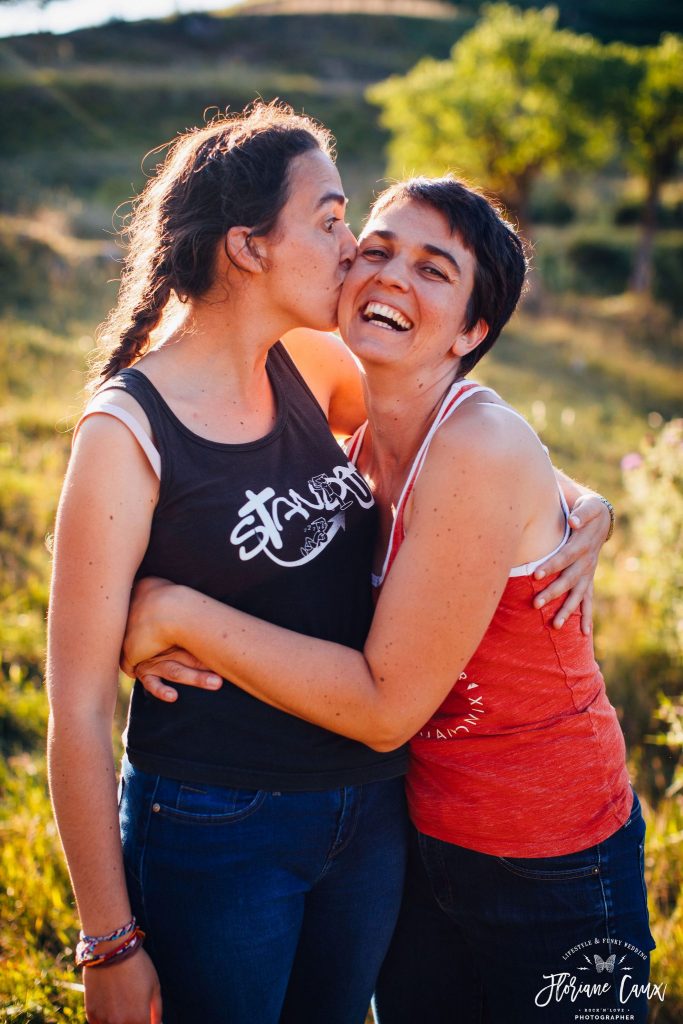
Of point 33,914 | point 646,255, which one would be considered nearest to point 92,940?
point 33,914

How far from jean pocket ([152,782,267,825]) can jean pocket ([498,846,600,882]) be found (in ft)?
2.06

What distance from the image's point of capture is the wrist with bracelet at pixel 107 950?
1780mm

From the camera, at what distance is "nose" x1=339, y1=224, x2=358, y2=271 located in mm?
2281

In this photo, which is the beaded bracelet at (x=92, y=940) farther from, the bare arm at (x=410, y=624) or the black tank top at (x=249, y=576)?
the bare arm at (x=410, y=624)

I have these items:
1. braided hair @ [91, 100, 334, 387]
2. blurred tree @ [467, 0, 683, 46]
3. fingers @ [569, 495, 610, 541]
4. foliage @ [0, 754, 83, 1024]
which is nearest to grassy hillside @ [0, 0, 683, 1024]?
foliage @ [0, 754, 83, 1024]

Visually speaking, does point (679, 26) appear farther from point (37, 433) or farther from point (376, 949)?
point (376, 949)

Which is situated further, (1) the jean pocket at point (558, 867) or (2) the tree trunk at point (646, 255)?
(2) the tree trunk at point (646, 255)

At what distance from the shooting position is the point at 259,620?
1903 mm

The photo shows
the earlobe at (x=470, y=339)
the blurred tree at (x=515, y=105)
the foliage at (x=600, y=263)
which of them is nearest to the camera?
the earlobe at (x=470, y=339)

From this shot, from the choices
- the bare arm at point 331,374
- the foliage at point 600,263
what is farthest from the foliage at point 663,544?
the foliage at point 600,263

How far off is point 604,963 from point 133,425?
1.60 m

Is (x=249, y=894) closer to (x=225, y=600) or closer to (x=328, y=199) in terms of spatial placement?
(x=225, y=600)

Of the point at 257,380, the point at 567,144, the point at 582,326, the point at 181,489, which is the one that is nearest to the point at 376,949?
the point at 181,489

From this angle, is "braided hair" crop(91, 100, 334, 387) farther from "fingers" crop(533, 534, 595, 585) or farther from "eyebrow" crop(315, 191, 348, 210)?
"fingers" crop(533, 534, 595, 585)
